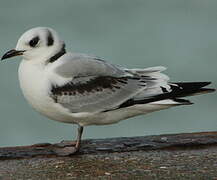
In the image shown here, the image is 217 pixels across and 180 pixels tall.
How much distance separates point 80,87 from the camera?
19.2 feet

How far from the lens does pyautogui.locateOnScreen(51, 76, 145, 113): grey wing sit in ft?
19.0

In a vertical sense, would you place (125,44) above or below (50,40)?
above

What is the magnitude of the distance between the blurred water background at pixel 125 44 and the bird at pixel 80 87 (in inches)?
233

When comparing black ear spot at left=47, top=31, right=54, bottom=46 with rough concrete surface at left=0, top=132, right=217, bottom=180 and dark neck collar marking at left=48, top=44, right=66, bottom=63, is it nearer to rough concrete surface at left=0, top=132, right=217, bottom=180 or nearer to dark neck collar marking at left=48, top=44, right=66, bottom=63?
dark neck collar marking at left=48, top=44, right=66, bottom=63

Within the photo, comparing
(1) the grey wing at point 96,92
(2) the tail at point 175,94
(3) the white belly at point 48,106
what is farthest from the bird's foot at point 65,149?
(2) the tail at point 175,94

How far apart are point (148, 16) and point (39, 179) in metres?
12.5

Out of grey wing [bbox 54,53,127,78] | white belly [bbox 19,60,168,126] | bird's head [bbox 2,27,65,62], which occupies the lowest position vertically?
white belly [bbox 19,60,168,126]

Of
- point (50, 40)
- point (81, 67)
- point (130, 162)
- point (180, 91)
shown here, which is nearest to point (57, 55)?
point (50, 40)

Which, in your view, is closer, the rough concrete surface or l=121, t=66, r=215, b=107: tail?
the rough concrete surface

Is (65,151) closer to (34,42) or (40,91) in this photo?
(40,91)

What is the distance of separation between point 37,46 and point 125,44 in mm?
9418

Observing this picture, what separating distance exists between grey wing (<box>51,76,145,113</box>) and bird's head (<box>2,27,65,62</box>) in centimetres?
35

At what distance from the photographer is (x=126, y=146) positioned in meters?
5.57

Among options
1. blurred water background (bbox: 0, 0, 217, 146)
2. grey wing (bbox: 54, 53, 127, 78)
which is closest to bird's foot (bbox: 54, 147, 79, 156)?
grey wing (bbox: 54, 53, 127, 78)
